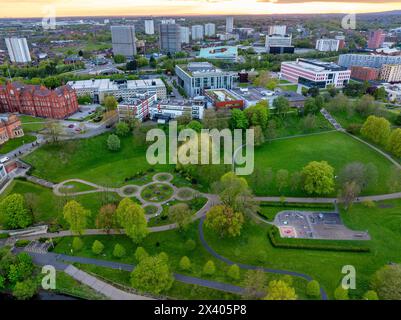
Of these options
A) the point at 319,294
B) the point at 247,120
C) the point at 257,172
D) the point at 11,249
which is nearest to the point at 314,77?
the point at 247,120

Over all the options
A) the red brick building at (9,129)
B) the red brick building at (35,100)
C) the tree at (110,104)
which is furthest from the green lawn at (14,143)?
the tree at (110,104)

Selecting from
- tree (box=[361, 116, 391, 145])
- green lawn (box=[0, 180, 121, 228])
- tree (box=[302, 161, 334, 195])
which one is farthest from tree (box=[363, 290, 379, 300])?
tree (box=[361, 116, 391, 145])

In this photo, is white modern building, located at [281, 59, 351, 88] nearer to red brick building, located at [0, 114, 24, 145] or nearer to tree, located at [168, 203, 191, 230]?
tree, located at [168, 203, 191, 230]

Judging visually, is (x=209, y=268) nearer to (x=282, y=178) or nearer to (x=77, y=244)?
(x=77, y=244)

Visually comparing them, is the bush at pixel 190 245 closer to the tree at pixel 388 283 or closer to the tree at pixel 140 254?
the tree at pixel 140 254

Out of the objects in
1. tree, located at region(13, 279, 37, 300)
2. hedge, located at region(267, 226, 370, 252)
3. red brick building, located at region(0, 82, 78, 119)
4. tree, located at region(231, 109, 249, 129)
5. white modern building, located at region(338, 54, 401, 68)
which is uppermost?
white modern building, located at region(338, 54, 401, 68)
